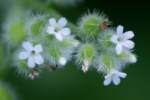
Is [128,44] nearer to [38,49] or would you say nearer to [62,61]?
[62,61]

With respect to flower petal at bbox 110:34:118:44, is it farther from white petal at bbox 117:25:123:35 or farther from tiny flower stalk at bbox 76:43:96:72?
tiny flower stalk at bbox 76:43:96:72

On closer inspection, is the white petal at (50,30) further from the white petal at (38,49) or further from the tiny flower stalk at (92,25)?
the tiny flower stalk at (92,25)

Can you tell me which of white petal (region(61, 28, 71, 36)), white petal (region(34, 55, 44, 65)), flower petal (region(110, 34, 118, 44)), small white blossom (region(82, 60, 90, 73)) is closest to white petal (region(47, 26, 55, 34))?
white petal (region(61, 28, 71, 36))

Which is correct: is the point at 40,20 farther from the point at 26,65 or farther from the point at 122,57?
the point at 122,57

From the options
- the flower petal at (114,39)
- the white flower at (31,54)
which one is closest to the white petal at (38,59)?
the white flower at (31,54)

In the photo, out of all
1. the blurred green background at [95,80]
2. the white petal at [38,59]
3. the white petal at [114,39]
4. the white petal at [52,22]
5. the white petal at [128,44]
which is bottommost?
the white petal at [38,59]

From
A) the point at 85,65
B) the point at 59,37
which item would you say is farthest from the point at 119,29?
the point at 59,37

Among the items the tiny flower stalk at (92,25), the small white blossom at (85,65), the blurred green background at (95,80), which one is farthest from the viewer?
the blurred green background at (95,80)
